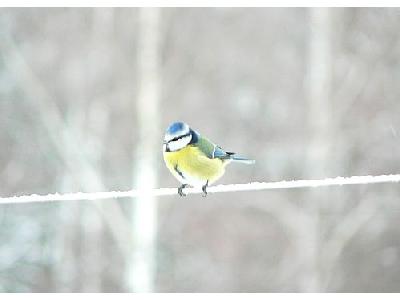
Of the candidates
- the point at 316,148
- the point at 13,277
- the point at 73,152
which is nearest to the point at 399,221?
the point at 316,148

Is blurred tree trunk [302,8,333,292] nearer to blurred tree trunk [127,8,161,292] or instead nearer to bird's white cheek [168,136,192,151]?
blurred tree trunk [127,8,161,292]

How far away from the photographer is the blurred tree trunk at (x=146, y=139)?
9.67 ft

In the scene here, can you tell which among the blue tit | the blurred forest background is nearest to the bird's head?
the blue tit

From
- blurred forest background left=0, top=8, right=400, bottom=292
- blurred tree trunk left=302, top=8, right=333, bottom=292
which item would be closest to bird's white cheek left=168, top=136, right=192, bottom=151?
blurred forest background left=0, top=8, right=400, bottom=292

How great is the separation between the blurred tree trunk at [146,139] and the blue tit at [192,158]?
126 centimetres

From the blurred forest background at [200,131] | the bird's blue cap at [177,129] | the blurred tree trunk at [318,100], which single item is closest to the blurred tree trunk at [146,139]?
the blurred forest background at [200,131]

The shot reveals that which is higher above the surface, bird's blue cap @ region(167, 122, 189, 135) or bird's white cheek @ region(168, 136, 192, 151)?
bird's blue cap @ region(167, 122, 189, 135)

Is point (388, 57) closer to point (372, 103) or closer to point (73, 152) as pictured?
point (372, 103)

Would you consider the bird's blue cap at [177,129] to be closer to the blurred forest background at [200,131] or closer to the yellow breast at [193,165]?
the yellow breast at [193,165]

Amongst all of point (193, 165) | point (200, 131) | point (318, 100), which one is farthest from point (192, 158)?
point (318, 100)

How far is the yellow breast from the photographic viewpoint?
166cm

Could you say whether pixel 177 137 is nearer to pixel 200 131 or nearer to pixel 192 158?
pixel 192 158

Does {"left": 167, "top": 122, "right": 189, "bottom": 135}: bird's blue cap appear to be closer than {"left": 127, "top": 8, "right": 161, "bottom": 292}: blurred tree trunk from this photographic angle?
Yes

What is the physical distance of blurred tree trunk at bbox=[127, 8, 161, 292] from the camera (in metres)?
2.95
